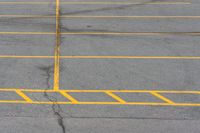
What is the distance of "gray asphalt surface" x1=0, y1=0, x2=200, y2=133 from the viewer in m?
11.1

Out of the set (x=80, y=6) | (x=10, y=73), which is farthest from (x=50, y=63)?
(x=80, y=6)

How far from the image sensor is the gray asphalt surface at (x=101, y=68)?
11078 mm

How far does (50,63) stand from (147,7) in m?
9.40

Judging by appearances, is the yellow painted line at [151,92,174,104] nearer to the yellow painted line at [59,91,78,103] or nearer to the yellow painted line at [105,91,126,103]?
the yellow painted line at [105,91,126,103]

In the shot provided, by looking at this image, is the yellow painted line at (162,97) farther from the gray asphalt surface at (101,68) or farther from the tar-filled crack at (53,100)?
the tar-filled crack at (53,100)

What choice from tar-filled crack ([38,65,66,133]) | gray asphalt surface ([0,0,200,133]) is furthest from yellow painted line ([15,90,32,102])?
tar-filled crack ([38,65,66,133])

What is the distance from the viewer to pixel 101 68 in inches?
582

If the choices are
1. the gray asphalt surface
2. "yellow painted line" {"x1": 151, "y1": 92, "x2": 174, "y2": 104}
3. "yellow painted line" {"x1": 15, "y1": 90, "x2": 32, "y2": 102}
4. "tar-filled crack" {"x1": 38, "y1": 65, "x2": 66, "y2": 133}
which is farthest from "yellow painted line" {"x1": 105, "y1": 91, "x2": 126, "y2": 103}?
"yellow painted line" {"x1": 15, "y1": 90, "x2": 32, "y2": 102}

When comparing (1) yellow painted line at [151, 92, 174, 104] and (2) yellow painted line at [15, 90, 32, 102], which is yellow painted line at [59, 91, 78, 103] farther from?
(1) yellow painted line at [151, 92, 174, 104]

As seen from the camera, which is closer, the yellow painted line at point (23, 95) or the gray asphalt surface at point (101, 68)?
the gray asphalt surface at point (101, 68)

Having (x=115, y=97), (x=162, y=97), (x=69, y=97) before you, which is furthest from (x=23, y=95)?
(x=162, y=97)

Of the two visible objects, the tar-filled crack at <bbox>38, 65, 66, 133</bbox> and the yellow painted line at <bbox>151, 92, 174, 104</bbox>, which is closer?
the tar-filled crack at <bbox>38, 65, 66, 133</bbox>

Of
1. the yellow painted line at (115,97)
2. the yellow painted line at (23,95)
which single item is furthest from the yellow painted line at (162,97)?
the yellow painted line at (23,95)

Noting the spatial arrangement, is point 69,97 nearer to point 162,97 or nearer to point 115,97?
point 115,97
